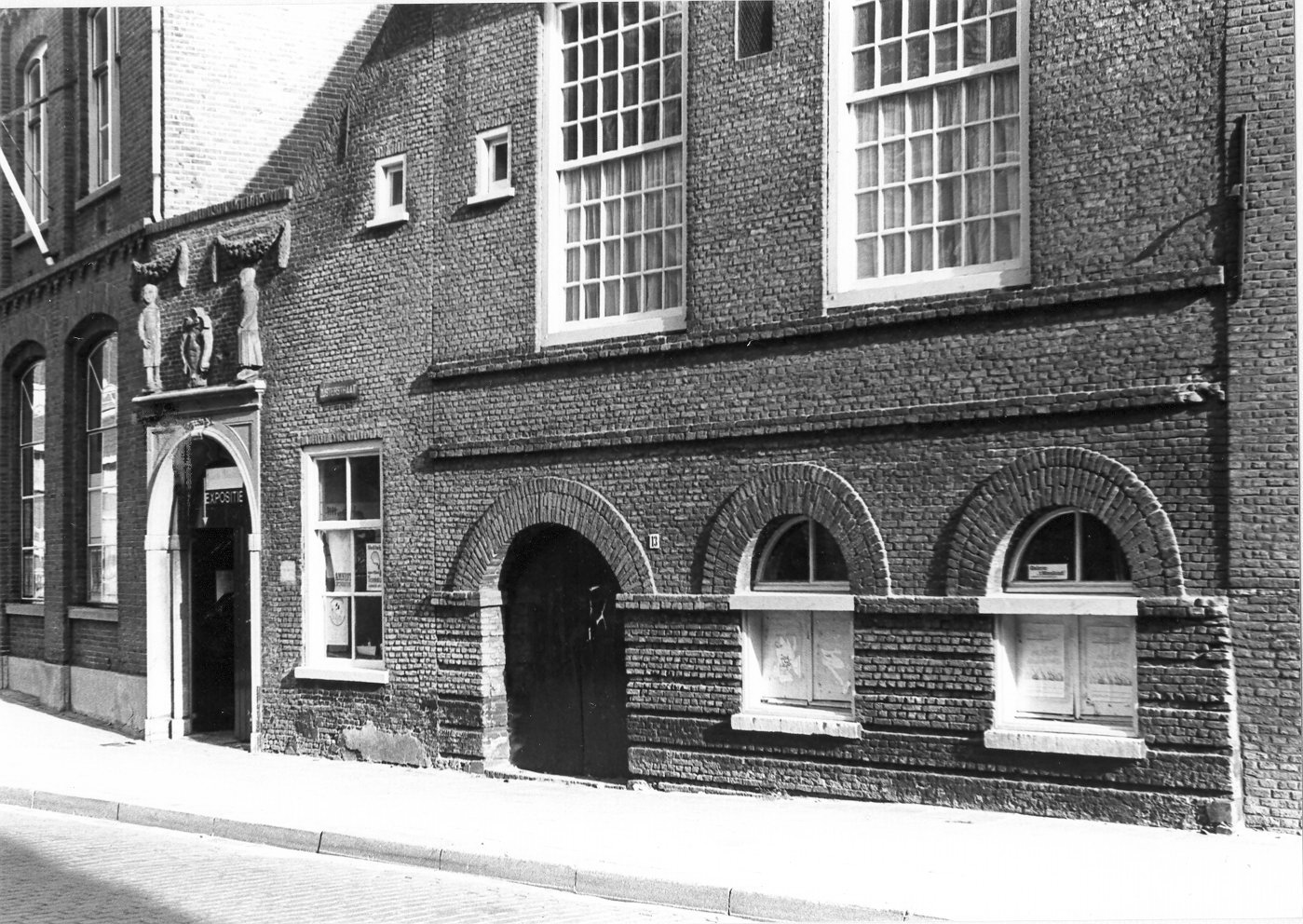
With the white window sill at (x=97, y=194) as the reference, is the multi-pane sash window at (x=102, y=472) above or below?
below

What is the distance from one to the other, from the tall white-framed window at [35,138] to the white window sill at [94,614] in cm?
645

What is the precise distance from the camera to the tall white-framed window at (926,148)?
11938 millimetres

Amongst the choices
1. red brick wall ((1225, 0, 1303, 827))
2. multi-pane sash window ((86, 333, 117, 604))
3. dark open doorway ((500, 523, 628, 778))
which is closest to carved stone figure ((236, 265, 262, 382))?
multi-pane sash window ((86, 333, 117, 604))

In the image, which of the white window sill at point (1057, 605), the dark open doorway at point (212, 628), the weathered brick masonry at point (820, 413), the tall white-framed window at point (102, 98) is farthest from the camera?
the tall white-framed window at point (102, 98)

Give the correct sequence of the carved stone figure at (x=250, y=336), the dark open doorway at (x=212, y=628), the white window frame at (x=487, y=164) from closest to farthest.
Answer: the white window frame at (x=487, y=164) → the carved stone figure at (x=250, y=336) → the dark open doorway at (x=212, y=628)

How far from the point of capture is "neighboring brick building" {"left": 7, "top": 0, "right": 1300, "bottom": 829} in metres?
10.7

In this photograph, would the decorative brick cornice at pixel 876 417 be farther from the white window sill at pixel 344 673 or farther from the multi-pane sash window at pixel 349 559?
the white window sill at pixel 344 673

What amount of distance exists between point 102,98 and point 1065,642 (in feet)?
55.8

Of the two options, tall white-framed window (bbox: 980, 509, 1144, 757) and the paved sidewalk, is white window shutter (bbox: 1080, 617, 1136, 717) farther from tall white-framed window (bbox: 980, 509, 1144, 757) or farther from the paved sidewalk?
the paved sidewalk

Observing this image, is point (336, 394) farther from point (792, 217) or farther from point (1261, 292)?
point (1261, 292)

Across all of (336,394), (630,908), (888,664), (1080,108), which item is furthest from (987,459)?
(336,394)

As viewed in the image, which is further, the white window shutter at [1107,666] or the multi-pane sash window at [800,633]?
the multi-pane sash window at [800,633]

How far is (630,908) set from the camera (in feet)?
31.0

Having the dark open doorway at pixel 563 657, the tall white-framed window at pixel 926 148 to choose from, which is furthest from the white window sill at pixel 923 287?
the dark open doorway at pixel 563 657
